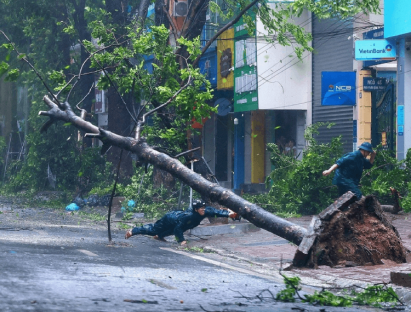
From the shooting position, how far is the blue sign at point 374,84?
20.2m

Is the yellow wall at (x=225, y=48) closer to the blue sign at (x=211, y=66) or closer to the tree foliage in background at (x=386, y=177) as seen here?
the blue sign at (x=211, y=66)

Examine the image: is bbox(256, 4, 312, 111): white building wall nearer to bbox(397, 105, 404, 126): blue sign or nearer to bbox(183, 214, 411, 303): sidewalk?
bbox(397, 105, 404, 126): blue sign

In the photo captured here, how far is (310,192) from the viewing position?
655 inches

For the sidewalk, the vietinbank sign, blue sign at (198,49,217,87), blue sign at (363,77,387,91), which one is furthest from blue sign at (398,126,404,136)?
blue sign at (198,49,217,87)

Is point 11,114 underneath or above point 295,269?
above

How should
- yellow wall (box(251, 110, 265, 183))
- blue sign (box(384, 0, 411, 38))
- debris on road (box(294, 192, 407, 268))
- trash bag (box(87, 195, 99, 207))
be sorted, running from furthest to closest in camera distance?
yellow wall (box(251, 110, 265, 183))
trash bag (box(87, 195, 99, 207))
blue sign (box(384, 0, 411, 38))
debris on road (box(294, 192, 407, 268))

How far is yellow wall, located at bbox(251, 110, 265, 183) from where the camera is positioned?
26766 millimetres

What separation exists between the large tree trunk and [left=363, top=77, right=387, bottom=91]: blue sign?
10296mm

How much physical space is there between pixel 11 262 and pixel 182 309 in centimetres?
323

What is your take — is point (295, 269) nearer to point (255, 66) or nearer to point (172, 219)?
point (172, 219)

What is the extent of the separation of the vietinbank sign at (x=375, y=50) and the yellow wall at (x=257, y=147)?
8.43 meters

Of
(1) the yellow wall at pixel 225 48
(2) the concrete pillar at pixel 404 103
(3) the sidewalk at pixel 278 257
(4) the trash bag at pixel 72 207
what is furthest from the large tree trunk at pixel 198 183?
(1) the yellow wall at pixel 225 48

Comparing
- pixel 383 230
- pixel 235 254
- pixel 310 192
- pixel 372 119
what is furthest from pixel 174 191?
pixel 383 230

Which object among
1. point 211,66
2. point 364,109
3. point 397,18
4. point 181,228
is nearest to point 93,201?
point 364,109
